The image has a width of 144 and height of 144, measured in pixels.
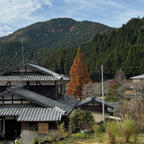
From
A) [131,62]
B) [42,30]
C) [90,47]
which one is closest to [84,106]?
[131,62]

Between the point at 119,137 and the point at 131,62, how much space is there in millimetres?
38946

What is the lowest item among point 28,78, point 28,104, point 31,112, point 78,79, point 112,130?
point 112,130

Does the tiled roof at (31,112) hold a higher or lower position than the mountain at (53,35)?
lower

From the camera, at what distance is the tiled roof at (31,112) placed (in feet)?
40.7

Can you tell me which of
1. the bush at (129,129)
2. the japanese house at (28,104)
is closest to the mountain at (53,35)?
the japanese house at (28,104)

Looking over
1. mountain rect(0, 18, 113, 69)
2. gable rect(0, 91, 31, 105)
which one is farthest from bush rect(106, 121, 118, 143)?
mountain rect(0, 18, 113, 69)

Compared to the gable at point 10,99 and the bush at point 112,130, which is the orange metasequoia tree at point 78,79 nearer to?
the gable at point 10,99

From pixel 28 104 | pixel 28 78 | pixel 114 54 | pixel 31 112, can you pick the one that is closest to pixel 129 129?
pixel 31 112

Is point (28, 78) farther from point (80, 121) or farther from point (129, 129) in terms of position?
point (129, 129)

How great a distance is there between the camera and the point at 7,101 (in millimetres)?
14070

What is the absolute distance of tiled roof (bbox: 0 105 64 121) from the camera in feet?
40.7

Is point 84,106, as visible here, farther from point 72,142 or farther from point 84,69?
point 84,69

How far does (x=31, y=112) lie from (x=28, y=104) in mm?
1084

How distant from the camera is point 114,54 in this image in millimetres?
49000
